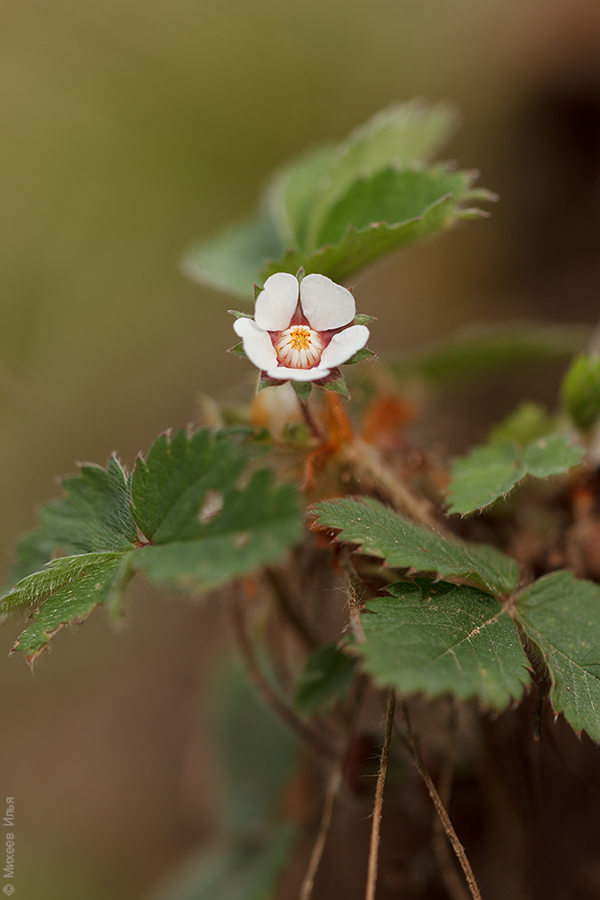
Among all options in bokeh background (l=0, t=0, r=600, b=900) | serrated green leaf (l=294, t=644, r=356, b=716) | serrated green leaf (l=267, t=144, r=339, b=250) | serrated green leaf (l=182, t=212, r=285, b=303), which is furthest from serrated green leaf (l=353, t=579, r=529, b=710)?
bokeh background (l=0, t=0, r=600, b=900)

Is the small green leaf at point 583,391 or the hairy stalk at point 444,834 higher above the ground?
the small green leaf at point 583,391

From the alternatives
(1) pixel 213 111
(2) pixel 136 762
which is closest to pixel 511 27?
(1) pixel 213 111

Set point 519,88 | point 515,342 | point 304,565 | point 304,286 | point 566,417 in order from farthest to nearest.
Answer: point 519,88 < point 515,342 < point 566,417 < point 304,565 < point 304,286

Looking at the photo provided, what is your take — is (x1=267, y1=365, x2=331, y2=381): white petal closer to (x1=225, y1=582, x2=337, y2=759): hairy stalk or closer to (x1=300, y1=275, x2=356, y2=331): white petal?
(x1=300, y1=275, x2=356, y2=331): white petal

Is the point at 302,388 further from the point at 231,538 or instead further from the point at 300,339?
the point at 231,538

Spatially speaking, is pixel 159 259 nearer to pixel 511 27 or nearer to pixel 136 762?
pixel 511 27

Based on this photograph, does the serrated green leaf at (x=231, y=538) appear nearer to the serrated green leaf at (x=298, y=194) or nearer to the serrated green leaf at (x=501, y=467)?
the serrated green leaf at (x=501, y=467)

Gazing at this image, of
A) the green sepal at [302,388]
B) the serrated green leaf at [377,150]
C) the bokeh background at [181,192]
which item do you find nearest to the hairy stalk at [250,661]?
the green sepal at [302,388]
